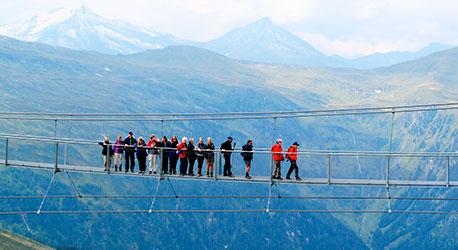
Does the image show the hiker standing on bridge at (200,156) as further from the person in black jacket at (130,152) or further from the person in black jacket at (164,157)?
the person in black jacket at (130,152)

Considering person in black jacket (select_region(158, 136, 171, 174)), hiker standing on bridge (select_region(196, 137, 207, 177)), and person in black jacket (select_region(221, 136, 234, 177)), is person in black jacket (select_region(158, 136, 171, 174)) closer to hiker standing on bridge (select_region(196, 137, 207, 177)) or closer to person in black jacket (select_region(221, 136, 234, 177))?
hiker standing on bridge (select_region(196, 137, 207, 177))

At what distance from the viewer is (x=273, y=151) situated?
45938 mm

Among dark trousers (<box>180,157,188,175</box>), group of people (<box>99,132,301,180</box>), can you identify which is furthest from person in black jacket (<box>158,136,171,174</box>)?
dark trousers (<box>180,157,188,175</box>)

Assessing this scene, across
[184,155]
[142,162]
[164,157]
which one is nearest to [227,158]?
[184,155]

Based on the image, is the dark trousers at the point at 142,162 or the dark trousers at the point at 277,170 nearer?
the dark trousers at the point at 277,170

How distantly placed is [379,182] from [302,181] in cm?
405

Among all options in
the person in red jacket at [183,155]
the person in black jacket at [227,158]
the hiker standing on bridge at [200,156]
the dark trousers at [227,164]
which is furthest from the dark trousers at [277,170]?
the person in red jacket at [183,155]

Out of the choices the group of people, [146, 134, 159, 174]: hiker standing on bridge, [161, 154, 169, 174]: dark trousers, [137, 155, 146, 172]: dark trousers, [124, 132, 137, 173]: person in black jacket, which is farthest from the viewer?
[124, 132, 137, 173]: person in black jacket

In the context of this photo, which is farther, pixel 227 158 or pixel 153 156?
pixel 153 156

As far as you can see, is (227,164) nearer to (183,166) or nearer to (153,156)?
(183,166)

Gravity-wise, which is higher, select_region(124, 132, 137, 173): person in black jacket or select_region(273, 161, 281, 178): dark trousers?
select_region(124, 132, 137, 173): person in black jacket

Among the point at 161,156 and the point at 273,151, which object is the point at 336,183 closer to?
the point at 273,151

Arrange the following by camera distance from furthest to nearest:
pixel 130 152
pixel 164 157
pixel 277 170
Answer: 1. pixel 130 152
2. pixel 164 157
3. pixel 277 170

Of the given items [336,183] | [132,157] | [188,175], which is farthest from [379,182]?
[132,157]
